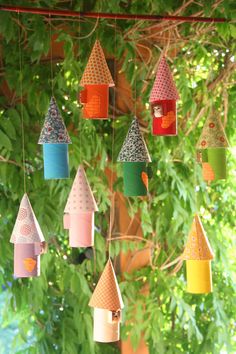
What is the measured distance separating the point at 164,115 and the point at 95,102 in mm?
206

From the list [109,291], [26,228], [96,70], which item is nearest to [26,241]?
[26,228]

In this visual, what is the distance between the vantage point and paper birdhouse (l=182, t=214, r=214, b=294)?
2.15 meters

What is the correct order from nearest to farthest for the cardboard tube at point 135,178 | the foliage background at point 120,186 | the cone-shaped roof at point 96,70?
1. the cone-shaped roof at point 96,70
2. the cardboard tube at point 135,178
3. the foliage background at point 120,186

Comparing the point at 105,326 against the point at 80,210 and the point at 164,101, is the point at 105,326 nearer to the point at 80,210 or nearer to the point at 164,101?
the point at 80,210

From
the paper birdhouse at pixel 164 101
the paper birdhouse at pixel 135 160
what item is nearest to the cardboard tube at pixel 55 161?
the paper birdhouse at pixel 135 160

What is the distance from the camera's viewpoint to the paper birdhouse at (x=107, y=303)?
2.07 m

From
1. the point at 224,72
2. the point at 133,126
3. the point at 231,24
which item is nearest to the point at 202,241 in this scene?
the point at 133,126

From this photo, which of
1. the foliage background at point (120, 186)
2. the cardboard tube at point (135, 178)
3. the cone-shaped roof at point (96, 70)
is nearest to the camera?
the cone-shaped roof at point (96, 70)

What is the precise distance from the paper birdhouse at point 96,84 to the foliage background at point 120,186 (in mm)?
404

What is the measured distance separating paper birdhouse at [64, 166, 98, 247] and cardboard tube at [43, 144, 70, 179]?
0.05 metres

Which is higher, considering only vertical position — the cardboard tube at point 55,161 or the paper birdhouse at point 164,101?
the paper birdhouse at point 164,101

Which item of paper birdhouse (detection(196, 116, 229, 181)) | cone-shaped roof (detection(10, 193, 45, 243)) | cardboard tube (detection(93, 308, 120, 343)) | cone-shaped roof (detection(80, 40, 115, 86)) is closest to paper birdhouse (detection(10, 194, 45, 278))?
cone-shaped roof (detection(10, 193, 45, 243))

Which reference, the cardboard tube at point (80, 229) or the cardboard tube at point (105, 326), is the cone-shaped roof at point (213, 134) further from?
the cardboard tube at point (105, 326)

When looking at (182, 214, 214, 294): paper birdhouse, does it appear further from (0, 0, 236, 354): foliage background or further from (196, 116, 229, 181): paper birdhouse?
(0, 0, 236, 354): foliage background
